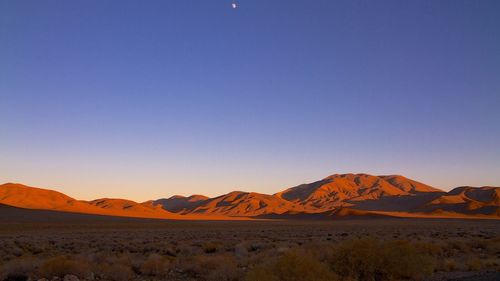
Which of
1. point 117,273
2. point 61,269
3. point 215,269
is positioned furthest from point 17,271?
point 215,269

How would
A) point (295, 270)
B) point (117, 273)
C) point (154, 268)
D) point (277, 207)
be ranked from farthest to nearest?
point (277, 207), point (154, 268), point (117, 273), point (295, 270)

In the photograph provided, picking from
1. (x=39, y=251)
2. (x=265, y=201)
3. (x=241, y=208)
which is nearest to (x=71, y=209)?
(x=241, y=208)

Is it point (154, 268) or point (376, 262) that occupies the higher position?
point (376, 262)

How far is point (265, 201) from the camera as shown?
19750cm

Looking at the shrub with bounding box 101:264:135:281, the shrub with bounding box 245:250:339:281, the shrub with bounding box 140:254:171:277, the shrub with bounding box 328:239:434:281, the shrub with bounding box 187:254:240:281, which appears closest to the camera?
the shrub with bounding box 245:250:339:281

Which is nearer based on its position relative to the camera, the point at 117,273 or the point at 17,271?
the point at 117,273

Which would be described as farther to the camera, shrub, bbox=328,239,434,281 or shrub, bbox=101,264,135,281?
Answer: shrub, bbox=101,264,135,281

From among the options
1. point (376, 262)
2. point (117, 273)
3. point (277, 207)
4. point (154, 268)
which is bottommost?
point (117, 273)

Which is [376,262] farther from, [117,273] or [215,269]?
[117,273]

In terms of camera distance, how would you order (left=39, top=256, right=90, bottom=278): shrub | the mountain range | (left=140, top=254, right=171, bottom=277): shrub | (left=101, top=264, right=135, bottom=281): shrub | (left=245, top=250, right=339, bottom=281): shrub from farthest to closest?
the mountain range, (left=140, top=254, right=171, bottom=277): shrub, (left=101, top=264, right=135, bottom=281): shrub, (left=39, top=256, right=90, bottom=278): shrub, (left=245, top=250, right=339, bottom=281): shrub

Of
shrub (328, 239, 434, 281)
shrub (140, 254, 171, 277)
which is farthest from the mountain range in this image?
shrub (328, 239, 434, 281)

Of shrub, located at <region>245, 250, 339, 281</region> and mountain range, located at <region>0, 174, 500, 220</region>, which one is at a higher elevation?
mountain range, located at <region>0, 174, 500, 220</region>

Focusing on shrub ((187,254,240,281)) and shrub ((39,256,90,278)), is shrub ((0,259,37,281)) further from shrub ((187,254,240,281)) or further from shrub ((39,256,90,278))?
shrub ((187,254,240,281))

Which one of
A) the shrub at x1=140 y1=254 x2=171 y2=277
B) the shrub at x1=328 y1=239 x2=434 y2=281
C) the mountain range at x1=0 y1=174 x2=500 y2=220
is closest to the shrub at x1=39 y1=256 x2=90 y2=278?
the shrub at x1=140 y1=254 x2=171 y2=277
